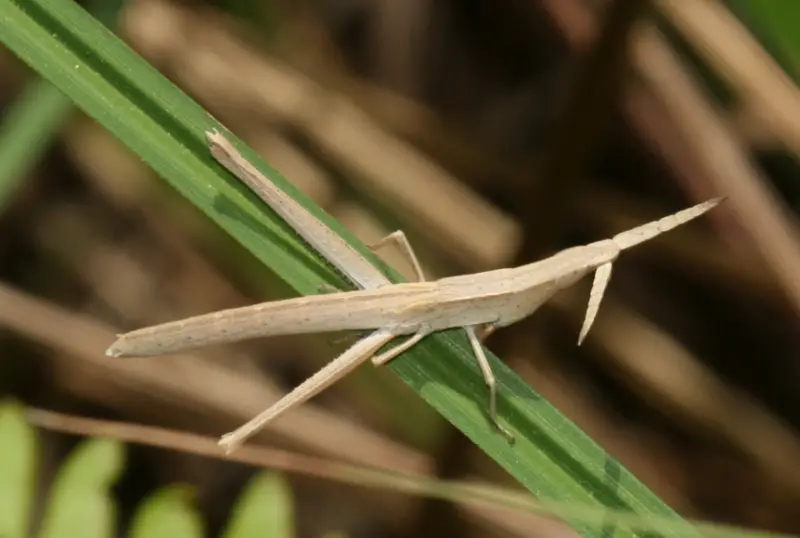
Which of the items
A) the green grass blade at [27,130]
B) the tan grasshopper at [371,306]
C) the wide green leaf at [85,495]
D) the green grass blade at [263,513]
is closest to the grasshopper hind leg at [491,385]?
the tan grasshopper at [371,306]

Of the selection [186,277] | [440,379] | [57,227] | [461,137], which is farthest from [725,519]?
[57,227]

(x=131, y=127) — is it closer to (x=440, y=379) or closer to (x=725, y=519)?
(x=440, y=379)

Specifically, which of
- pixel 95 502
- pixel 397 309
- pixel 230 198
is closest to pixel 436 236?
pixel 397 309

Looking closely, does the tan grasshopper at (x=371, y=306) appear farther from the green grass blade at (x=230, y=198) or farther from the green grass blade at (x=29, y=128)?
the green grass blade at (x=29, y=128)

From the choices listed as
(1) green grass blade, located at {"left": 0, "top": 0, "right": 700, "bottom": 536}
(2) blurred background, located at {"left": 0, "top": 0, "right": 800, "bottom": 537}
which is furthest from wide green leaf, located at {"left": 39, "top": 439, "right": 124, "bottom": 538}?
(2) blurred background, located at {"left": 0, "top": 0, "right": 800, "bottom": 537}

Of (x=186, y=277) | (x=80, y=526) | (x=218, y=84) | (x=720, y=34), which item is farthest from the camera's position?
(x=186, y=277)
